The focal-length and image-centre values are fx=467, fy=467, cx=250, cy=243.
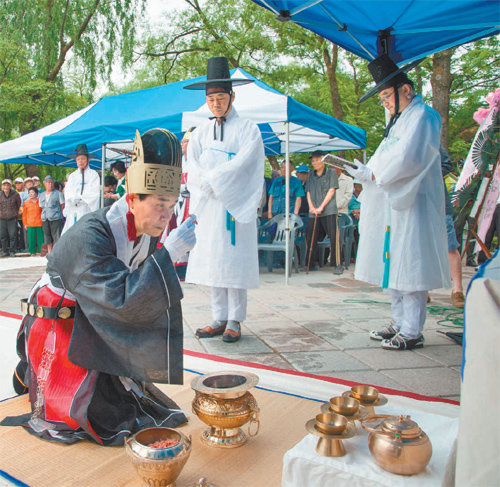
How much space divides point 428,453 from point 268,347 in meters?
2.00

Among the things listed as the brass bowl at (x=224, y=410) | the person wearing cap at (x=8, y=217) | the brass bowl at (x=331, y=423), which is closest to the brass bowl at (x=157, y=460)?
the brass bowl at (x=224, y=410)

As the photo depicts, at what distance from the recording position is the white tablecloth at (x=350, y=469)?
1348 mm

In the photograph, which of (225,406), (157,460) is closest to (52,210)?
(225,406)

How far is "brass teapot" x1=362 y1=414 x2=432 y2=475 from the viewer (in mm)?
1345

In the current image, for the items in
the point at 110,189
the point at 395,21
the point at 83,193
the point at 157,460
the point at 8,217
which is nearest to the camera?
the point at 157,460

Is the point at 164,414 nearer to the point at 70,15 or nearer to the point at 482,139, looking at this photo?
the point at 482,139

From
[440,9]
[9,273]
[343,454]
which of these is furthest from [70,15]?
[343,454]

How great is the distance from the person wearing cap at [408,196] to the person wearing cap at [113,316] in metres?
1.74

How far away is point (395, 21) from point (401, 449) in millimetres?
3065

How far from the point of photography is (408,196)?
3.03 meters

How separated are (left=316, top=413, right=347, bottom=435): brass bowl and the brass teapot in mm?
107

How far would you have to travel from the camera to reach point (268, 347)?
131 inches

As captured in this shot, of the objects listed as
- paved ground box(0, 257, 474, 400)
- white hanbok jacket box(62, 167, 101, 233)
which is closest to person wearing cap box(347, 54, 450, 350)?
paved ground box(0, 257, 474, 400)

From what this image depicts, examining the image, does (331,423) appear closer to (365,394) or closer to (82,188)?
(365,394)
